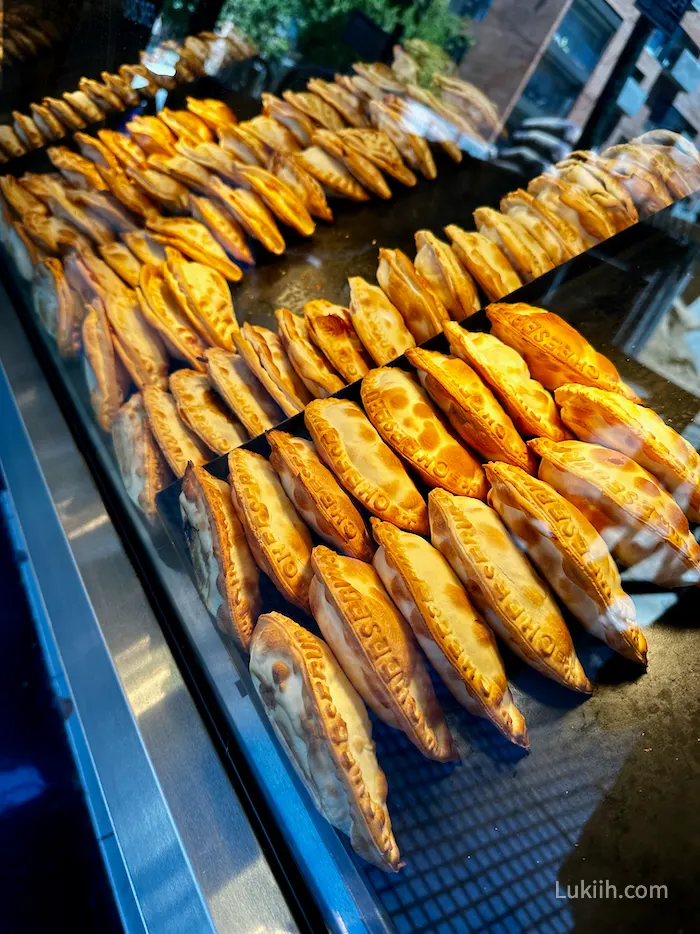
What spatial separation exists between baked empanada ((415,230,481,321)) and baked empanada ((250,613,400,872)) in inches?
43.9

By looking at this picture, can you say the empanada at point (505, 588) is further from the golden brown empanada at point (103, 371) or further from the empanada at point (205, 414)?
the golden brown empanada at point (103, 371)

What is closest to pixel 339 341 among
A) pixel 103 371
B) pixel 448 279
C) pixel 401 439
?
pixel 448 279

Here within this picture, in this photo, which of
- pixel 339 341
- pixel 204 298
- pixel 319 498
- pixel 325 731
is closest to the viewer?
pixel 325 731

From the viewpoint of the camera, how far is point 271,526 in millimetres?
1229

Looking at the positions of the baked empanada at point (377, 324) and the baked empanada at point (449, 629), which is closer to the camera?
the baked empanada at point (449, 629)

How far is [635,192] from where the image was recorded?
195 cm

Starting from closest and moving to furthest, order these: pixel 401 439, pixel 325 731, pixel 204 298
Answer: pixel 325 731 < pixel 401 439 < pixel 204 298

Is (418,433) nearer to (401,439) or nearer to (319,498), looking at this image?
Answer: (401,439)

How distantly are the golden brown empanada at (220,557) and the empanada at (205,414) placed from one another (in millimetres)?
188

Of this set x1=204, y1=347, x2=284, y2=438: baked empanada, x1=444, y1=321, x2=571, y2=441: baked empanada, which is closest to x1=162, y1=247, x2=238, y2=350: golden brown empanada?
x1=204, y1=347, x2=284, y2=438: baked empanada

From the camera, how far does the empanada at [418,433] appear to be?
1263mm

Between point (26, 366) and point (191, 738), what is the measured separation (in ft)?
4.28

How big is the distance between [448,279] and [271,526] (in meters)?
0.99

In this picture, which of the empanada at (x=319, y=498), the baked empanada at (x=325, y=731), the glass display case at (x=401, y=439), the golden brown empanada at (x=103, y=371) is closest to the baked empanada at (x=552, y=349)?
the glass display case at (x=401, y=439)
